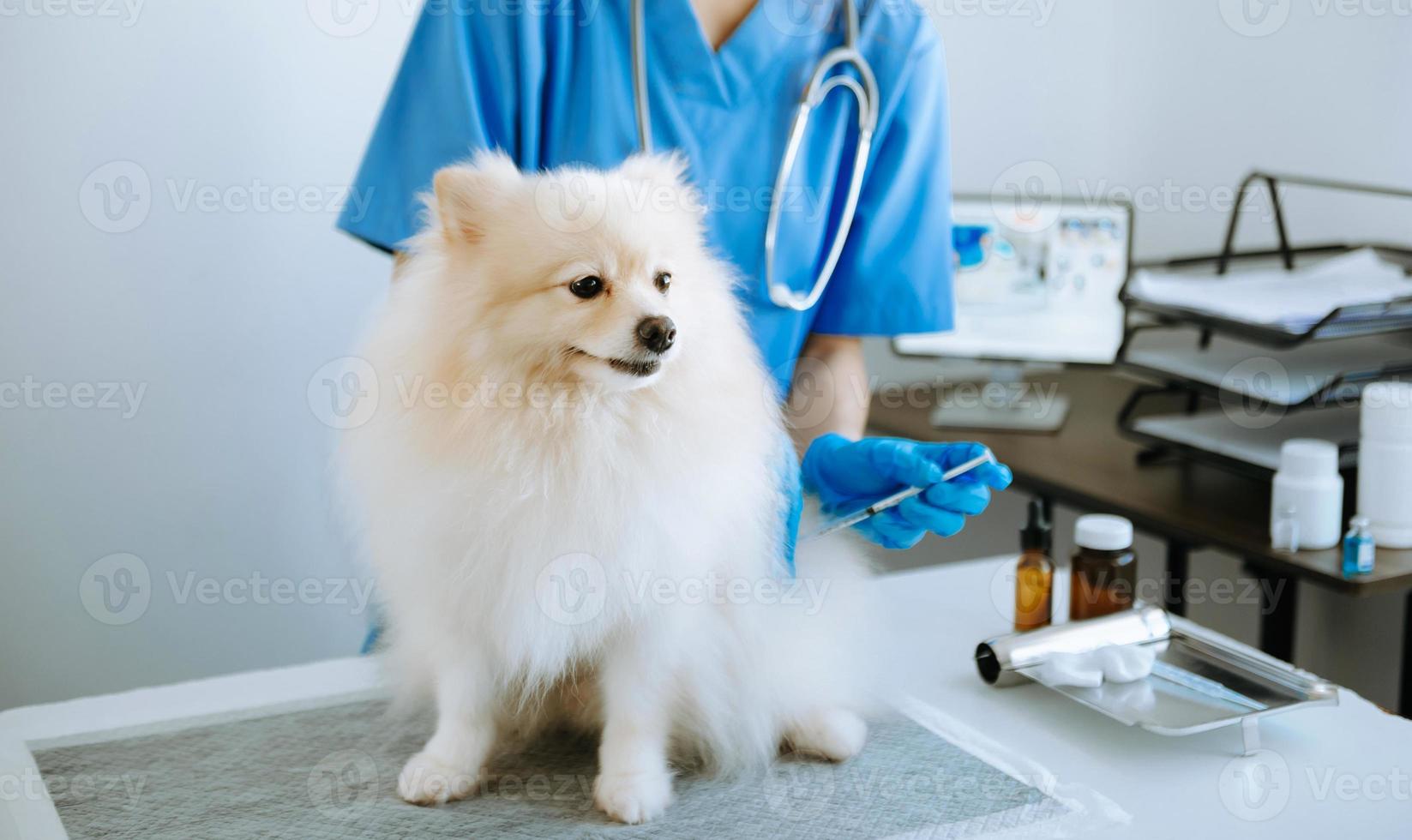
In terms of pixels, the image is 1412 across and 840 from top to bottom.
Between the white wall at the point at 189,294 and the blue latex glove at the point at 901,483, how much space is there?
4.09 feet

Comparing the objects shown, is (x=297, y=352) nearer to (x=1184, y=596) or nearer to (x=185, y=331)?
(x=185, y=331)

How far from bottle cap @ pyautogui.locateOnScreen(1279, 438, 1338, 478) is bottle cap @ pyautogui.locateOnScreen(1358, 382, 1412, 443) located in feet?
0.20

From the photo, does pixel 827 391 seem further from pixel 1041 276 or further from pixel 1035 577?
pixel 1041 276

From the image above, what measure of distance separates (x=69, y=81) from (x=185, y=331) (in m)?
0.42

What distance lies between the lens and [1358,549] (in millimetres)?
1605

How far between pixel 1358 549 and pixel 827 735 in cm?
88

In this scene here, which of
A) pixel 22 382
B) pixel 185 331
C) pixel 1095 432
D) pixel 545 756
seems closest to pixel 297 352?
pixel 185 331

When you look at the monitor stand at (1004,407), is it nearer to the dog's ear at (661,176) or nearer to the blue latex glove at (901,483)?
the blue latex glove at (901,483)

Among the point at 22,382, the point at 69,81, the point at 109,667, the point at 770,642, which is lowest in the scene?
the point at 109,667

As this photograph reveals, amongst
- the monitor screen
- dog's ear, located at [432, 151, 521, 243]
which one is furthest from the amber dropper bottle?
the monitor screen

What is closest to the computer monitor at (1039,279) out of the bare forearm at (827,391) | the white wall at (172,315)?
the bare forearm at (827,391)

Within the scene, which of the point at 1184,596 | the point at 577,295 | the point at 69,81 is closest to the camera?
the point at 577,295

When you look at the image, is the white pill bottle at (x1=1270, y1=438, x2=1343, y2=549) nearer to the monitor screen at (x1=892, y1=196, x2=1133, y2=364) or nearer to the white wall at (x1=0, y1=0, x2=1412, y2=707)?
the monitor screen at (x1=892, y1=196, x2=1133, y2=364)

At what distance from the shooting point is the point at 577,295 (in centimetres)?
97
